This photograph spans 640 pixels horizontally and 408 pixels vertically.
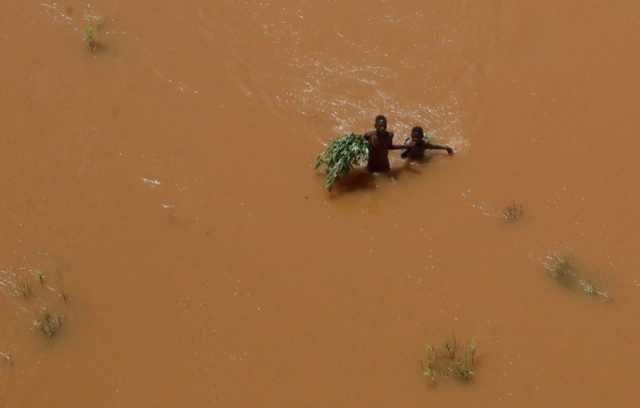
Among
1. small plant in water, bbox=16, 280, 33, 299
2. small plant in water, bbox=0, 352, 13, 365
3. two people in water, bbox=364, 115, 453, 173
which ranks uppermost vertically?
two people in water, bbox=364, 115, 453, 173

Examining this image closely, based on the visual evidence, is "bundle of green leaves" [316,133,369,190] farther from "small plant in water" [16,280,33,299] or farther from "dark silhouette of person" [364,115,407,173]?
"small plant in water" [16,280,33,299]

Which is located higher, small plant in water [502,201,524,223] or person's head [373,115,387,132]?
person's head [373,115,387,132]

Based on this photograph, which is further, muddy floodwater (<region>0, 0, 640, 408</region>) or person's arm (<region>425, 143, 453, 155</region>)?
person's arm (<region>425, 143, 453, 155</region>)

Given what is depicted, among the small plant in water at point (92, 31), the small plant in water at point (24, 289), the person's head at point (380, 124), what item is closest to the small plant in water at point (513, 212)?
the person's head at point (380, 124)

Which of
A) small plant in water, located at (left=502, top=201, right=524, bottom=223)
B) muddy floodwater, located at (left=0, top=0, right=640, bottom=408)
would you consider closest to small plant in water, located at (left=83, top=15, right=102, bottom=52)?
muddy floodwater, located at (left=0, top=0, right=640, bottom=408)

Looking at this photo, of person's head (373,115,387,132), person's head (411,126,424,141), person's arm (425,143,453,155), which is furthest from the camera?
person's arm (425,143,453,155)

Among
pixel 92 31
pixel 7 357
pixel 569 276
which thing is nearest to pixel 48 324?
pixel 7 357

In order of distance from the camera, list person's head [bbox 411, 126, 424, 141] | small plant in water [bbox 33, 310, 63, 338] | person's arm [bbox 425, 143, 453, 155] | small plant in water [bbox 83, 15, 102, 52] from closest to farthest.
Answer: small plant in water [bbox 33, 310, 63, 338], person's head [bbox 411, 126, 424, 141], person's arm [bbox 425, 143, 453, 155], small plant in water [bbox 83, 15, 102, 52]
